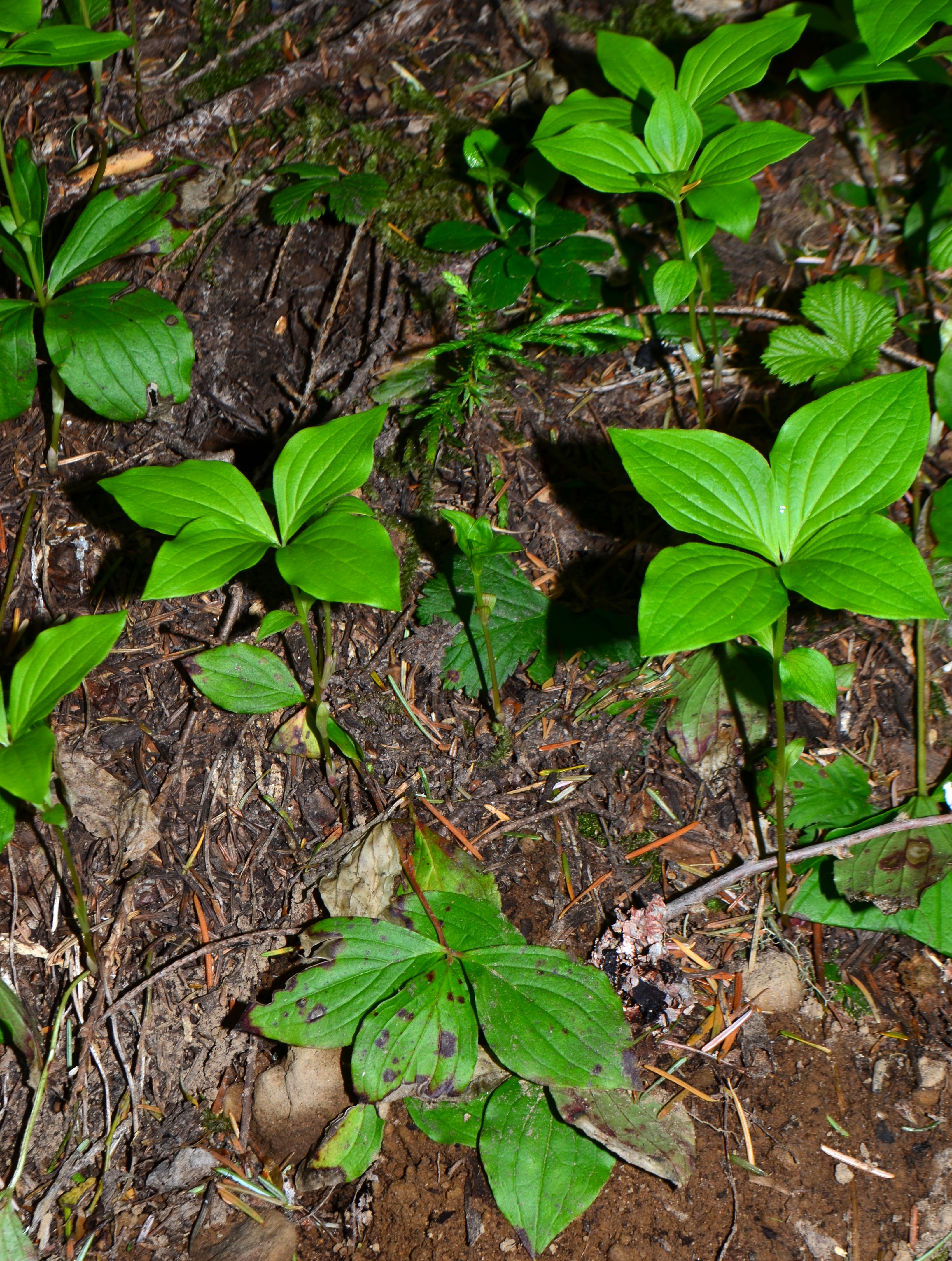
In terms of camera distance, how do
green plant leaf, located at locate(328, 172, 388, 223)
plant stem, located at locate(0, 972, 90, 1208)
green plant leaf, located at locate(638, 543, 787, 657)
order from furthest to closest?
green plant leaf, located at locate(328, 172, 388, 223)
plant stem, located at locate(0, 972, 90, 1208)
green plant leaf, located at locate(638, 543, 787, 657)

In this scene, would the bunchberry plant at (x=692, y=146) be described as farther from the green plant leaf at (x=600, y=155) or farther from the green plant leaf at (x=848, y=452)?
the green plant leaf at (x=848, y=452)

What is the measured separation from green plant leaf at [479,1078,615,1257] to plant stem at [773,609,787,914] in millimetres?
784

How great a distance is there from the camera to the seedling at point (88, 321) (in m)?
2.54

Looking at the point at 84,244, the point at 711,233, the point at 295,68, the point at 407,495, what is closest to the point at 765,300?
the point at 711,233

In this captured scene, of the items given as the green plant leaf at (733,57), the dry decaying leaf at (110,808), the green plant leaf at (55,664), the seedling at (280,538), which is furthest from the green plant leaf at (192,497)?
the green plant leaf at (733,57)

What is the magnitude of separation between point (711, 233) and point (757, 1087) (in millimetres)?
2293

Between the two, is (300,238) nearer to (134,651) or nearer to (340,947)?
(134,651)

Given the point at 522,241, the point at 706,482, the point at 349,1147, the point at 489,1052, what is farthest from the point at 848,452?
the point at 349,1147

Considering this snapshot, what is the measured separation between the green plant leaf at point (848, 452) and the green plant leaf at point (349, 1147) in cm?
171

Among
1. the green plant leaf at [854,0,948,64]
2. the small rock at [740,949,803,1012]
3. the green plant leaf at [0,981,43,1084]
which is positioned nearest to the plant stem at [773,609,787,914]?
the small rock at [740,949,803,1012]

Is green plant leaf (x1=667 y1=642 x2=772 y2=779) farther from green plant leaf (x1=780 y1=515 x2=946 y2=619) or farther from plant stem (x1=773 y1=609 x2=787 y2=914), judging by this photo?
Answer: green plant leaf (x1=780 y1=515 x2=946 y2=619)

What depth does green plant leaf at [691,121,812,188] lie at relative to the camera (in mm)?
2244

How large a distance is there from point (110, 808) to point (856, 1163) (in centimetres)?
212

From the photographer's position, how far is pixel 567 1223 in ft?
6.17
